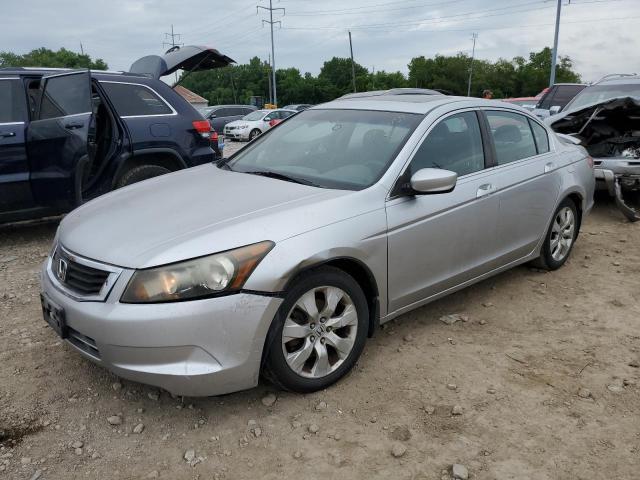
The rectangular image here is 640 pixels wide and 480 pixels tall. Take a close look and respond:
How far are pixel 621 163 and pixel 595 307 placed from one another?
142 inches

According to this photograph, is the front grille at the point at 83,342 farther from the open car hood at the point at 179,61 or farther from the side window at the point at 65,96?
the open car hood at the point at 179,61

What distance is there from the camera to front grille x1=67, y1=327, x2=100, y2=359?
2.63 meters

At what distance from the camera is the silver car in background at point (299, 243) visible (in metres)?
2.52

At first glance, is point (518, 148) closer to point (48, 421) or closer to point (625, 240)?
point (625, 240)

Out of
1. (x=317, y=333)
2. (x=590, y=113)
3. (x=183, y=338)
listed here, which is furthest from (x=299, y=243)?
(x=590, y=113)

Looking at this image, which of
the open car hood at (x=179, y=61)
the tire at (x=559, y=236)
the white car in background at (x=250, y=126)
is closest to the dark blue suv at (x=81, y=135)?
the open car hood at (x=179, y=61)

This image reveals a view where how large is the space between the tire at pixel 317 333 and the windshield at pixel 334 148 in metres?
0.63

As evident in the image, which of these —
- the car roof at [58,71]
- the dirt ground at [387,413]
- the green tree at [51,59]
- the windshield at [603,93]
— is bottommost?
the dirt ground at [387,413]

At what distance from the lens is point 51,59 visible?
7600 cm

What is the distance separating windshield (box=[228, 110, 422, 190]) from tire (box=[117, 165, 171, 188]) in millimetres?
2115

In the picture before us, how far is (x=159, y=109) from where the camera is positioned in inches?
240

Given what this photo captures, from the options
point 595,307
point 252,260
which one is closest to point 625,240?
point 595,307

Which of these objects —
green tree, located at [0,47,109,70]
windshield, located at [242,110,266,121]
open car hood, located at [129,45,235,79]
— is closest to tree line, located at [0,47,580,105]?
green tree, located at [0,47,109,70]

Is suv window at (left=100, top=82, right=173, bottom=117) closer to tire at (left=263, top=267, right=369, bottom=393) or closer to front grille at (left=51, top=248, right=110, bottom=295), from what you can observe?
front grille at (left=51, top=248, right=110, bottom=295)
